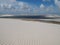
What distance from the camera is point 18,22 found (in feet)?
4.87

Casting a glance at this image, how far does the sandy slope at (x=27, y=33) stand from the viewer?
1.46m

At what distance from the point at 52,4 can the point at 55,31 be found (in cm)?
40

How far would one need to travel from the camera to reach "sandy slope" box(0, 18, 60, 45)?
57.4 inches

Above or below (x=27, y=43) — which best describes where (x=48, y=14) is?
above

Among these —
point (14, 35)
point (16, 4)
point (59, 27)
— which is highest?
point (16, 4)

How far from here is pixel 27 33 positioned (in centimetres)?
147

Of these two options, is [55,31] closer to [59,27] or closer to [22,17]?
[59,27]

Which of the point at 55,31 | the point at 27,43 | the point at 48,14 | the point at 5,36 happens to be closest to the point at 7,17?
the point at 5,36

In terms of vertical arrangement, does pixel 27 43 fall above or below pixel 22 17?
below

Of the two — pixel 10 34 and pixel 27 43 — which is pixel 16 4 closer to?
pixel 10 34

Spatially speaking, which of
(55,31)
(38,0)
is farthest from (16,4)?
(55,31)

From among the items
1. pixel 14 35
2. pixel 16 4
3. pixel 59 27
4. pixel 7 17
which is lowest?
pixel 14 35

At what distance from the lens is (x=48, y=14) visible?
4.90 feet

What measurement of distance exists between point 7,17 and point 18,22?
0.18 meters
